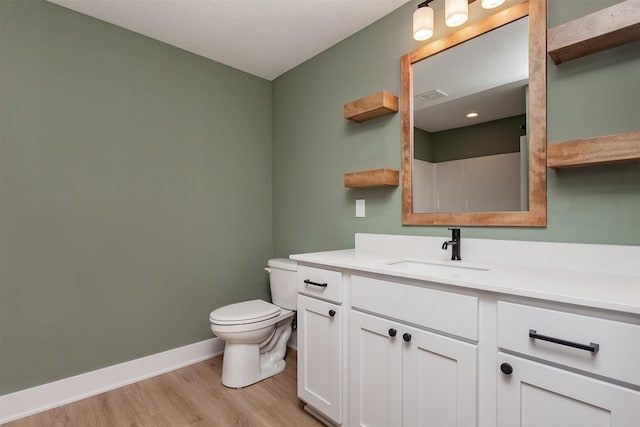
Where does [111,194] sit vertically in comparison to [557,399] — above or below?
above

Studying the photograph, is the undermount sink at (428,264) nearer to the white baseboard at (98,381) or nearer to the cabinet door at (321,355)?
the cabinet door at (321,355)

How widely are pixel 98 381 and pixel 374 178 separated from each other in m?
2.13

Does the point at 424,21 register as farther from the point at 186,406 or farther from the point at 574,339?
the point at 186,406

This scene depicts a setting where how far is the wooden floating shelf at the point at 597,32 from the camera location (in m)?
1.10

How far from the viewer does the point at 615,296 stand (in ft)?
2.83

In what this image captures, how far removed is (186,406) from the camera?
185 centimetres

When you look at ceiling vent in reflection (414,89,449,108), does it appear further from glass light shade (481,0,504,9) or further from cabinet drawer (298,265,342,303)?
cabinet drawer (298,265,342,303)

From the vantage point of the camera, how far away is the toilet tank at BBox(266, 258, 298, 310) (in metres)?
2.38

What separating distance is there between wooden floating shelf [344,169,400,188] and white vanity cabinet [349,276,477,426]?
0.67 meters

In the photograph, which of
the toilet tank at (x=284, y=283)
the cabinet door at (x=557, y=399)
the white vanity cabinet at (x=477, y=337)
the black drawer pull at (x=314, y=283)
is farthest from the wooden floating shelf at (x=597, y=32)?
the toilet tank at (x=284, y=283)

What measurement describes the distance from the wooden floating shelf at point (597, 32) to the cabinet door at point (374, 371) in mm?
1255

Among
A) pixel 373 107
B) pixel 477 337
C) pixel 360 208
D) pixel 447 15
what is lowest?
pixel 477 337

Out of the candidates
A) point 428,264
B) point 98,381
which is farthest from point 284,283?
point 98,381

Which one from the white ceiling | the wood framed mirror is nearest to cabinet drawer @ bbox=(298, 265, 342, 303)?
the wood framed mirror
